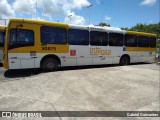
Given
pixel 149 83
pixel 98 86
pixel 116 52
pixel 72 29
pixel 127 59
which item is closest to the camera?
pixel 98 86

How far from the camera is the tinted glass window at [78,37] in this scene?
44.5 feet

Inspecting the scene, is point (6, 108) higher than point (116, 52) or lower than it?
lower

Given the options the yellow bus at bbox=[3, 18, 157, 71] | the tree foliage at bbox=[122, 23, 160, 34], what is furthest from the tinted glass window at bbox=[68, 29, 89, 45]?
the tree foliage at bbox=[122, 23, 160, 34]

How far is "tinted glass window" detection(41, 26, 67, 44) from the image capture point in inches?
487

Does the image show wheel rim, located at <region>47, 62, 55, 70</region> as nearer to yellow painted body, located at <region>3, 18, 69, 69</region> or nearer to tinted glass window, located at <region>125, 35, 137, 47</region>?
yellow painted body, located at <region>3, 18, 69, 69</region>

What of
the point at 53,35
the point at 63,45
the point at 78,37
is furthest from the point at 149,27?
the point at 53,35

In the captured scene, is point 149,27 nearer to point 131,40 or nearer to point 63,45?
point 131,40

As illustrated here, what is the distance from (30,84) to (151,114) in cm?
515

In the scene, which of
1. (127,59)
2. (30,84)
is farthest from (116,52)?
(30,84)

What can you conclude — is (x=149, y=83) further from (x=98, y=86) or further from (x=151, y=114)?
→ (x=151, y=114)

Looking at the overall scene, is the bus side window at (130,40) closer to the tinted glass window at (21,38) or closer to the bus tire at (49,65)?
the bus tire at (49,65)

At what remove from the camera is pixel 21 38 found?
37.9 feet

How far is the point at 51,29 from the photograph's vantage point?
12711mm

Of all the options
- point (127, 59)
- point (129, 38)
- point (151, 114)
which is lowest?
point (151, 114)
